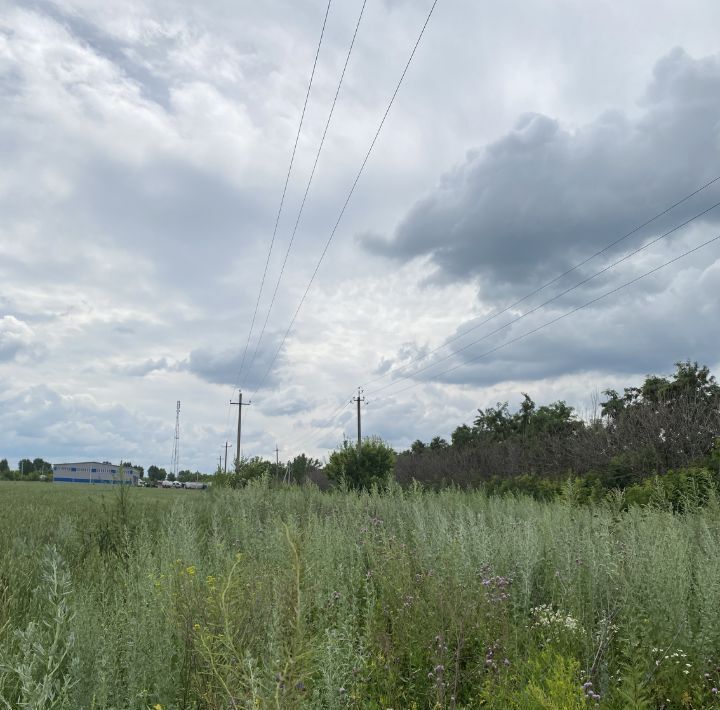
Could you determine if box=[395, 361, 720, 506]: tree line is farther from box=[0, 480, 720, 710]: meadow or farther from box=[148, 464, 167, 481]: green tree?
box=[148, 464, 167, 481]: green tree

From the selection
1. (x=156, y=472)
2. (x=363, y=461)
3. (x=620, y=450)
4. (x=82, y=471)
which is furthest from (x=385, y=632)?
(x=156, y=472)

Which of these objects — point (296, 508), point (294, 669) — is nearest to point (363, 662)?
point (294, 669)

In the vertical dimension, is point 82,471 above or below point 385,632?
above

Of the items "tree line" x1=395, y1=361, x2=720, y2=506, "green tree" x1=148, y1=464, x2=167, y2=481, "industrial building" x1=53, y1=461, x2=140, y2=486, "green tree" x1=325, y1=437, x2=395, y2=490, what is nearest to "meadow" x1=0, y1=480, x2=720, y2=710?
"tree line" x1=395, y1=361, x2=720, y2=506

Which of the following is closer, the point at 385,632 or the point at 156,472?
the point at 385,632

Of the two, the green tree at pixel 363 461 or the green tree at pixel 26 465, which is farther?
the green tree at pixel 26 465

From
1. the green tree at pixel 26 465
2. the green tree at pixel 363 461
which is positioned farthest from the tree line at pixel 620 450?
the green tree at pixel 26 465

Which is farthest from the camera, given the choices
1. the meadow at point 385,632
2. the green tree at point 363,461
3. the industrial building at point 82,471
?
the industrial building at point 82,471

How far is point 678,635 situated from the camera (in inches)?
173

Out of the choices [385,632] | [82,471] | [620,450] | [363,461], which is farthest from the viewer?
[82,471]

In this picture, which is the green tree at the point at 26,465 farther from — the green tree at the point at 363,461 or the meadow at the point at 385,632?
the meadow at the point at 385,632

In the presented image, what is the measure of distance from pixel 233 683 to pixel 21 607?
4.04 m

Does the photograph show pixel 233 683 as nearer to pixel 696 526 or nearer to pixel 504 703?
pixel 504 703

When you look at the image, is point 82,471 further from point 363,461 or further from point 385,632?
point 385,632
